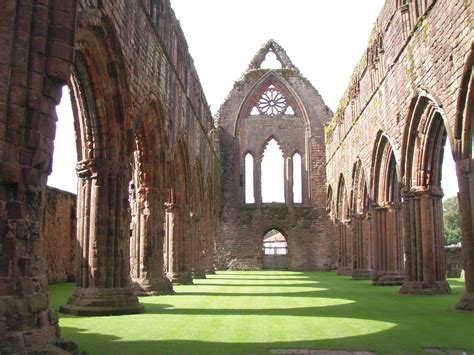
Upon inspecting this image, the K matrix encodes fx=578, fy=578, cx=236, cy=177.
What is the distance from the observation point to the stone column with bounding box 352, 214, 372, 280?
19644 millimetres

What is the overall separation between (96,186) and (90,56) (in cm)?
199

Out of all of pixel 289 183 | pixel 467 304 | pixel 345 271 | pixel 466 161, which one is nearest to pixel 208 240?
pixel 345 271

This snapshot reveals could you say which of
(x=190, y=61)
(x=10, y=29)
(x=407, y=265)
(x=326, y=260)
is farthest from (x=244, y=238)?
(x=10, y=29)

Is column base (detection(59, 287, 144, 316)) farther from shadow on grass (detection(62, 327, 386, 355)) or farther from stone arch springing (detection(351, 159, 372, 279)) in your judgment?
stone arch springing (detection(351, 159, 372, 279))

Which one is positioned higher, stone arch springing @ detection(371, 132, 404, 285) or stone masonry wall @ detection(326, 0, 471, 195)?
stone masonry wall @ detection(326, 0, 471, 195)

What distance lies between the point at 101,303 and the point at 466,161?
6020 mm

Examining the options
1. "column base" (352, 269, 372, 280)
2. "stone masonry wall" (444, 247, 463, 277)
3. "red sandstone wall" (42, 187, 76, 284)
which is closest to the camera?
"red sandstone wall" (42, 187, 76, 284)

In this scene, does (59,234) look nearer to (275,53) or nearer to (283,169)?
(283,169)

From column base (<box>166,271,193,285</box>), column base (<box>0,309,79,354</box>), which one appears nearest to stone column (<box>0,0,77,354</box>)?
column base (<box>0,309,79,354</box>)

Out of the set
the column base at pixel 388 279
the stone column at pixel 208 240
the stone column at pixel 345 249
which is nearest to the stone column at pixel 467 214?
the column base at pixel 388 279

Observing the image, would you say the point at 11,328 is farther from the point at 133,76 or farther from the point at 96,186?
the point at 133,76

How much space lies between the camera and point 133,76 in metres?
10.1

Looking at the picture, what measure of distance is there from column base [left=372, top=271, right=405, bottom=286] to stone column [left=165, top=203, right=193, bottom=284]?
5353 mm

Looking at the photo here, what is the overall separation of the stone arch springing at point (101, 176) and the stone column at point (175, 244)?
6.76 meters
